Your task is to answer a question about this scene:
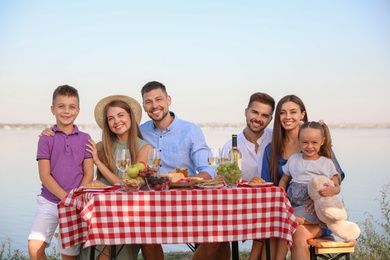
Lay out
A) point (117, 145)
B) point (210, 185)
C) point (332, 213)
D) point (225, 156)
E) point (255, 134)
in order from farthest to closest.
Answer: point (255, 134) → point (117, 145) → point (332, 213) → point (225, 156) → point (210, 185)

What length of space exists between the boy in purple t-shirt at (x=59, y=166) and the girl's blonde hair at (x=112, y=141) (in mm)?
135

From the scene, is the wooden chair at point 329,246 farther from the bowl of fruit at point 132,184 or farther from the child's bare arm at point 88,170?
the child's bare arm at point 88,170

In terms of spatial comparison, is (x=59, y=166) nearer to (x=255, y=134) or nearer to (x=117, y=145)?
(x=117, y=145)

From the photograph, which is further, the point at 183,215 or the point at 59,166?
the point at 59,166

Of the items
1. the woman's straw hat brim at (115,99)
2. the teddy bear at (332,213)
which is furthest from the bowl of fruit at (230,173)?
the woman's straw hat brim at (115,99)

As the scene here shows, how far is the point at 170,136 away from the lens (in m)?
5.70

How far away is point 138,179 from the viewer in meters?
4.19

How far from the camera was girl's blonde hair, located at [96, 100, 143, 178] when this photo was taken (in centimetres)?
496

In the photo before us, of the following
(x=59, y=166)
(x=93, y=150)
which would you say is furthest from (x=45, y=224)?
(x=93, y=150)

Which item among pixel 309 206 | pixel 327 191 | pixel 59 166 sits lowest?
pixel 309 206

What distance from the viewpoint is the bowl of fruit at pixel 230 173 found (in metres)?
4.25

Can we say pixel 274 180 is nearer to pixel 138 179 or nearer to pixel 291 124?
pixel 291 124

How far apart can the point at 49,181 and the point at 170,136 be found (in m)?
1.36

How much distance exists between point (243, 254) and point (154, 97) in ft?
9.37
